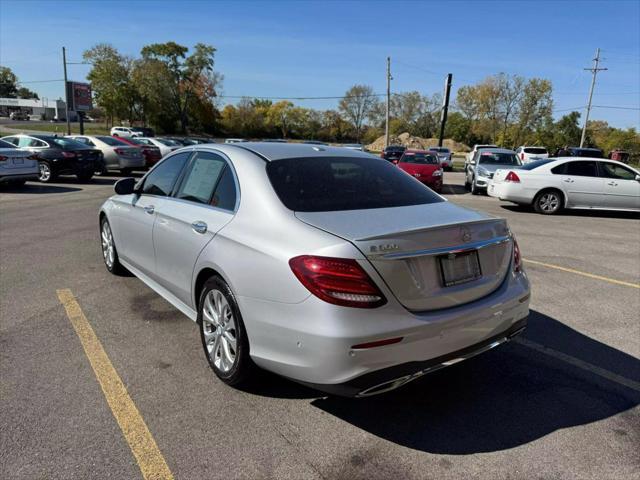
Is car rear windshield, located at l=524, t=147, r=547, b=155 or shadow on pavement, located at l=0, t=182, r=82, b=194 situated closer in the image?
shadow on pavement, located at l=0, t=182, r=82, b=194

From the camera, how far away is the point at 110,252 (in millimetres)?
5652

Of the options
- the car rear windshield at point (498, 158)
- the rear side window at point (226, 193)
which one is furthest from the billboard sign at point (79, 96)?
the rear side window at point (226, 193)

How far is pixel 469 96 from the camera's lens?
80.5 m

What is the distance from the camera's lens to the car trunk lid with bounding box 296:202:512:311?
259 centimetres

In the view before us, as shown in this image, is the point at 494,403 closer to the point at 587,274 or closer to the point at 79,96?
the point at 587,274

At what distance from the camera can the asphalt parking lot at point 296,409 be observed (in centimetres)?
254

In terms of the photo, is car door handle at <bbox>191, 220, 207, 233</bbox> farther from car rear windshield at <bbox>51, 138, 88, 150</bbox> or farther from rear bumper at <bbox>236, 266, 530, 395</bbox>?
car rear windshield at <bbox>51, 138, 88, 150</bbox>

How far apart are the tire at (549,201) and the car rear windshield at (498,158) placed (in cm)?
516

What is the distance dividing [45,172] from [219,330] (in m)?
15.7

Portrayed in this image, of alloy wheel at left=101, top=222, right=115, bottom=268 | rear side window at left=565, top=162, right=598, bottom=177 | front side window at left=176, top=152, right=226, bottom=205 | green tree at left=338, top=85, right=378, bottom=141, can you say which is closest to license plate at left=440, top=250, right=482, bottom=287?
front side window at left=176, top=152, right=226, bottom=205

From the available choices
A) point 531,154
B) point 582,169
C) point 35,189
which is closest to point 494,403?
point 582,169

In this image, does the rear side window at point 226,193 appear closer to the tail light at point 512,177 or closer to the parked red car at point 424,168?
the tail light at point 512,177

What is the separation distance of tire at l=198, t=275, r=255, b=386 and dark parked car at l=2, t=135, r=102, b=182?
15005 millimetres

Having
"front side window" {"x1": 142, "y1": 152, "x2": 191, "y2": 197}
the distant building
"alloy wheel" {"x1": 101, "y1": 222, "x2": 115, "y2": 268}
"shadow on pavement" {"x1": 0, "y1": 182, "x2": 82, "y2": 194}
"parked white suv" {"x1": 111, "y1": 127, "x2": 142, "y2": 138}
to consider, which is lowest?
"shadow on pavement" {"x1": 0, "y1": 182, "x2": 82, "y2": 194}
